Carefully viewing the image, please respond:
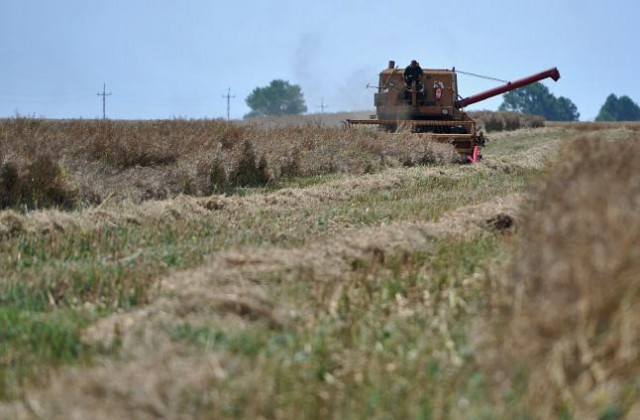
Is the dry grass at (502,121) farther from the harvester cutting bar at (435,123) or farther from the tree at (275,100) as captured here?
the tree at (275,100)

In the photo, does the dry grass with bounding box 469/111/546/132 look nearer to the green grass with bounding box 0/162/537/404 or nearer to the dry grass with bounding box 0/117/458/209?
the dry grass with bounding box 0/117/458/209

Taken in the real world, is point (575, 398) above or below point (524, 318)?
below

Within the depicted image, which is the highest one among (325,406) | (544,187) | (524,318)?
(544,187)

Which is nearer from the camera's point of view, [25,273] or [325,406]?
[325,406]

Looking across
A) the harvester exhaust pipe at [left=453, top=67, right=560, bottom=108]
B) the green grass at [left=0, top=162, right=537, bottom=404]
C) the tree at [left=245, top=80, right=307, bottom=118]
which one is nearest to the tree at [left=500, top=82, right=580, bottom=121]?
the tree at [left=245, top=80, right=307, bottom=118]

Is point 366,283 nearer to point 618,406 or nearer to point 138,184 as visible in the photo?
point 618,406

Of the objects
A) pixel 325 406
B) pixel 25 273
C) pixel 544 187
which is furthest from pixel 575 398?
pixel 25 273

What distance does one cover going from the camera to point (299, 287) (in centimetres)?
609

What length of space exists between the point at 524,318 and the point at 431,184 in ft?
41.1

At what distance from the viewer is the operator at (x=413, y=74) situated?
24.8m

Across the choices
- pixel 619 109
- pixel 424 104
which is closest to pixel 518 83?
pixel 424 104

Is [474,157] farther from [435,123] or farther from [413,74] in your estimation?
[413,74]

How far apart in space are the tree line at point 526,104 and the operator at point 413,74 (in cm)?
11171

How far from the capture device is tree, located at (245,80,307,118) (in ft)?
468
